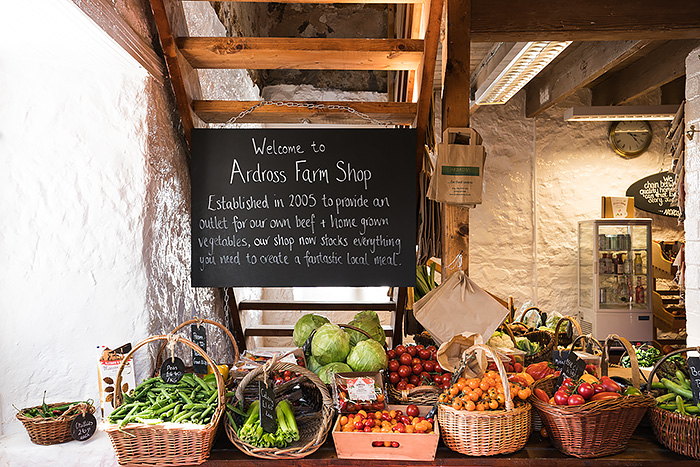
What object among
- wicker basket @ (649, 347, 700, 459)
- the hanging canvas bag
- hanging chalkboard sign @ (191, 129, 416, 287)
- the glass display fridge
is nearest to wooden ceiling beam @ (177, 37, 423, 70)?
hanging chalkboard sign @ (191, 129, 416, 287)

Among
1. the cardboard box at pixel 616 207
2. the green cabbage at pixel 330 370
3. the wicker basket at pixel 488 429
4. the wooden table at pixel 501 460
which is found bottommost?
the wooden table at pixel 501 460

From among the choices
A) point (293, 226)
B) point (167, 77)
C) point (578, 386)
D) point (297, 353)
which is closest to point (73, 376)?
point (297, 353)

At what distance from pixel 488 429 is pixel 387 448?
0.38 metres

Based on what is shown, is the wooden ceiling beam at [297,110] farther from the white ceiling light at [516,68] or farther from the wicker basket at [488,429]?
the wicker basket at [488,429]

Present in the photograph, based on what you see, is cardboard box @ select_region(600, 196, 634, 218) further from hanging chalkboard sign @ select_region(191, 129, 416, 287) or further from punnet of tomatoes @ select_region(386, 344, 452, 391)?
punnet of tomatoes @ select_region(386, 344, 452, 391)

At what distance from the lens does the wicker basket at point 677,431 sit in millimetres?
2133

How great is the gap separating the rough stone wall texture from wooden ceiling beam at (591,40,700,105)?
132 centimetres

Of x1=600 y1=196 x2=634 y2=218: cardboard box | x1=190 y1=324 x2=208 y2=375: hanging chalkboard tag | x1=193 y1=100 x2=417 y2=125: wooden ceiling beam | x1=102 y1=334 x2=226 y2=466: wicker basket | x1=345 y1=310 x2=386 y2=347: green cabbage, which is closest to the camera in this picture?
x1=102 y1=334 x2=226 y2=466: wicker basket

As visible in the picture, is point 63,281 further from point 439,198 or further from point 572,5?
point 572,5

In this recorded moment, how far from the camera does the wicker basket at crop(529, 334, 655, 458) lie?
2.12m

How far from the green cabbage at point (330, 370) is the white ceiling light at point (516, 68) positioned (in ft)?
8.55

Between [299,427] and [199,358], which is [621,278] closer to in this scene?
[299,427]

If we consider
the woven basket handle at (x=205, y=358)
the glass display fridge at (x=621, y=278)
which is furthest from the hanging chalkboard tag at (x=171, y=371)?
the glass display fridge at (x=621, y=278)

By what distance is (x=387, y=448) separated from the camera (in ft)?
7.06
